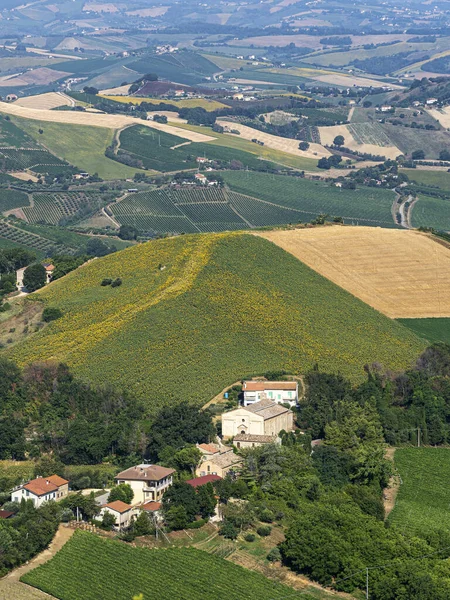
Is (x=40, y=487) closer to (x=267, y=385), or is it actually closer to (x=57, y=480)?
(x=57, y=480)

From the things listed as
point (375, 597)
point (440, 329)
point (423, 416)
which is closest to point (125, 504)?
point (375, 597)

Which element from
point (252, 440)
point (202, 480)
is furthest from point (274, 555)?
point (252, 440)

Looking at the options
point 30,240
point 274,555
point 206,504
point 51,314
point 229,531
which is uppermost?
point 274,555

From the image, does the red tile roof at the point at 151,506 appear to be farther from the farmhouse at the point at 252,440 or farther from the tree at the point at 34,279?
the tree at the point at 34,279

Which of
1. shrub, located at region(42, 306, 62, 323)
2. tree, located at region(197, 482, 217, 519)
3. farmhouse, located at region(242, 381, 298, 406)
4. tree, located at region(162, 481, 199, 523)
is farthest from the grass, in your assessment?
tree, located at region(197, 482, 217, 519)

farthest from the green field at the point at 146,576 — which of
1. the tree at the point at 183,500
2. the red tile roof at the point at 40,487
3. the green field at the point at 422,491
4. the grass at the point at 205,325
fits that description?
the grass at the point at 205,325

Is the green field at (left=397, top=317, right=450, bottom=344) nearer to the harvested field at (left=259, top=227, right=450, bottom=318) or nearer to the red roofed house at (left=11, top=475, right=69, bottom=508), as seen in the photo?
the harvested field at (left=259, top=227, right=450, bottom=318)
